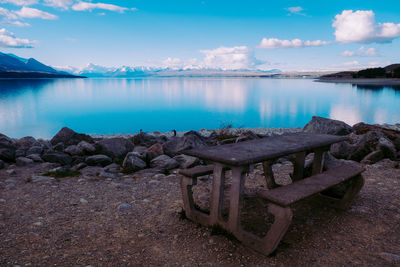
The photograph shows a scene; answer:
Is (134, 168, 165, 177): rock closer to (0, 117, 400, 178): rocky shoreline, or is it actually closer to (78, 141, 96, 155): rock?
(0, 117, 400, 178): rocky shoreline

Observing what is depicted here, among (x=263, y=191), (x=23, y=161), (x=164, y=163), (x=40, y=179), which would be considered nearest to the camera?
(x=263, y=191)

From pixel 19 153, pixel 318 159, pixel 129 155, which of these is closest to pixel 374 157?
pixel 318 159

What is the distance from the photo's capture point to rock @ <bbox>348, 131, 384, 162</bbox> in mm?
7898

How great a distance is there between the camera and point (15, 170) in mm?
6945

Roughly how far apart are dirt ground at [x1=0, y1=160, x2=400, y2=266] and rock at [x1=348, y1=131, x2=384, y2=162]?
6.72 ft

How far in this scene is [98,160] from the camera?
25.0 ft

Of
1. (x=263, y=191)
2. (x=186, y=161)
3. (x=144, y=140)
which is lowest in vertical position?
(x=144, y=140)

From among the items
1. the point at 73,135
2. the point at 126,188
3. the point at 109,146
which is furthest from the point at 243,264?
the point at 73,135

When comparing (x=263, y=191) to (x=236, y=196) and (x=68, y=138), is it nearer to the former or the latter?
(x=236, y=196)

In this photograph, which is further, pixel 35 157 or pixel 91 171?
pixel 35 157

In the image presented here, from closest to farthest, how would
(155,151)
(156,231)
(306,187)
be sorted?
(306,187) < (156,231) < (155,151)

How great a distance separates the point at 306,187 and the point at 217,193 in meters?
1.14

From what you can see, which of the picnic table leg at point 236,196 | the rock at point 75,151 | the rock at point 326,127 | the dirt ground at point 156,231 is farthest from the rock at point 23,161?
the rock at point 326,127

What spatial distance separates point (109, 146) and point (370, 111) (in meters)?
35.2
